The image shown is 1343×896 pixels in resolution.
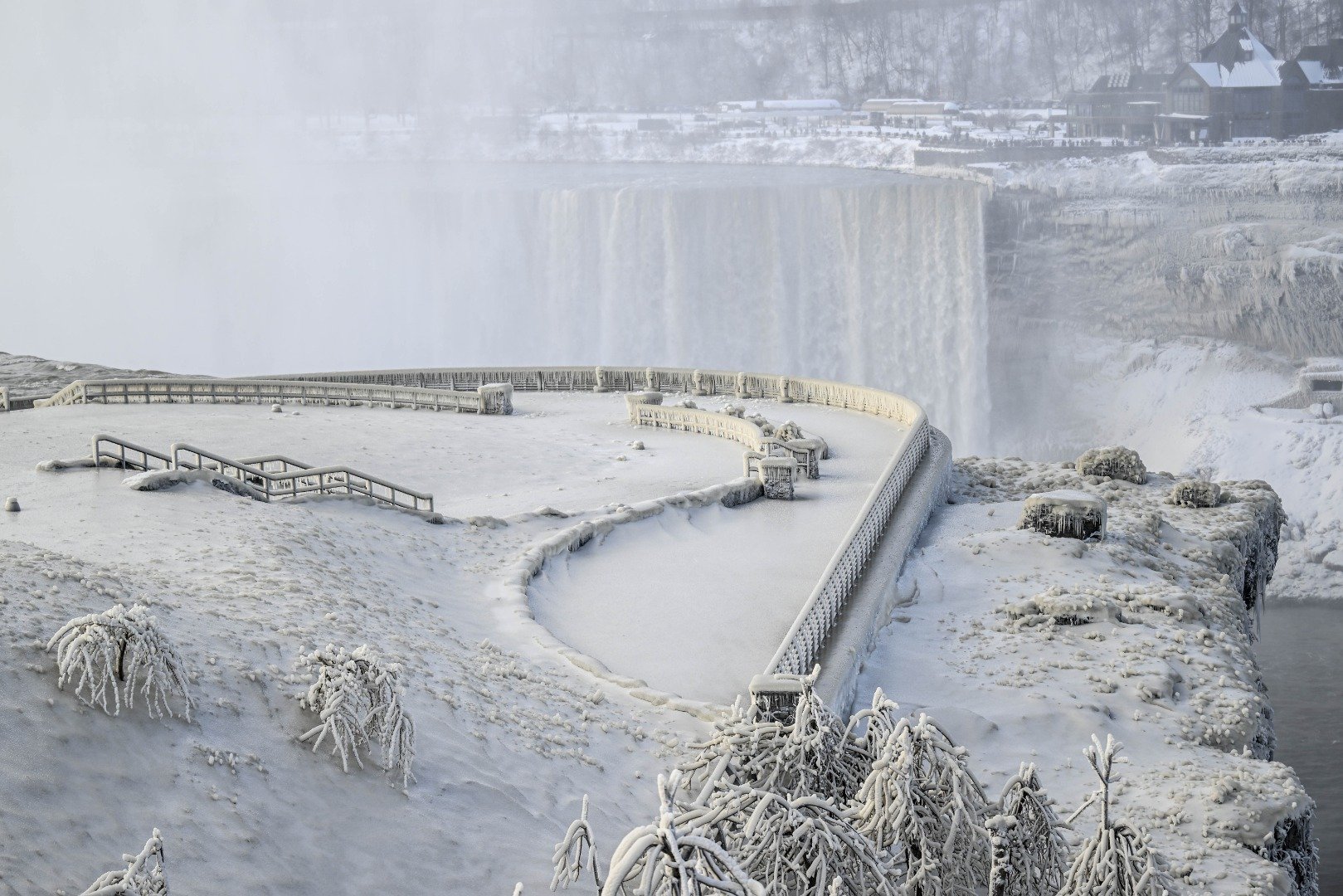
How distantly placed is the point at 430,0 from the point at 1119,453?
8205 cm

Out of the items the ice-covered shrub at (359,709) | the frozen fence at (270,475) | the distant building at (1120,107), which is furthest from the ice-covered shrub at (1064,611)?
the distant building at (1120,107)

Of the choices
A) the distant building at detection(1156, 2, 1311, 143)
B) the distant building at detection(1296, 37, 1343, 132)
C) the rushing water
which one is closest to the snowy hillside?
the rushing water

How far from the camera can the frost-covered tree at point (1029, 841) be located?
12.4 meters

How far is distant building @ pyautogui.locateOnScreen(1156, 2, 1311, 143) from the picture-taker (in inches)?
2731

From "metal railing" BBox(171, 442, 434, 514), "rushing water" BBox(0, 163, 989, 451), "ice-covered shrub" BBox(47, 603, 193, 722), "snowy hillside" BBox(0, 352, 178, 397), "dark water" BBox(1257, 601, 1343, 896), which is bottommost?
"dark water" BBox(1257, 601, 1343, 896)

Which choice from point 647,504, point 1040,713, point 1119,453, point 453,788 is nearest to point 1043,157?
point 1119,453

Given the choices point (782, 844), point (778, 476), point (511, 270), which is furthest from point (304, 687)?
point (511, 270)

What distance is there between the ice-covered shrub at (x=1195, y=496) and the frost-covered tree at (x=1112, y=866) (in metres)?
20.8

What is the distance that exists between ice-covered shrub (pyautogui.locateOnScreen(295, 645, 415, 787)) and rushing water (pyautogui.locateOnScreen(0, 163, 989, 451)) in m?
52.9

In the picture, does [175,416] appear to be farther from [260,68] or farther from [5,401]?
[260,68]

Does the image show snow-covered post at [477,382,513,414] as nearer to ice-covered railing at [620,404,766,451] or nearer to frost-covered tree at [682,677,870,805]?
ice-covered railing at [620,404,766,451]

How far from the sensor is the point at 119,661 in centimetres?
1355

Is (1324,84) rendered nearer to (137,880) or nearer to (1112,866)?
(1112,866)

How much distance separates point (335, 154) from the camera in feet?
Answer: 335
